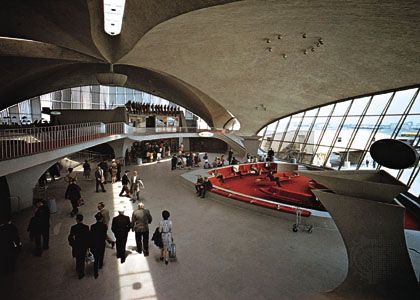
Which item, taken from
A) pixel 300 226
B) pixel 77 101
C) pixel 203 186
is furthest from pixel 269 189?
pixel 77 101

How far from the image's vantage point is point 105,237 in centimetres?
530

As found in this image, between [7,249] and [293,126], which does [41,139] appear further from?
[293,126]

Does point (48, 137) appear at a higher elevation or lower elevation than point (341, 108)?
lower

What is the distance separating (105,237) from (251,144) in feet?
79.4

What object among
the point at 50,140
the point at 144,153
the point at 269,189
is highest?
the point at 50,140

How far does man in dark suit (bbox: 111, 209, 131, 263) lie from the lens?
18.2ft

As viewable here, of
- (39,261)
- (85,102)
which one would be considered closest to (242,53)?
(39,261)

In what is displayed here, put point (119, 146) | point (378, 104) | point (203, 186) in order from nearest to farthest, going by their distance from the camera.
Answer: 1. point (203, 186)
2. point (378, 104)
3. point (119, 146)

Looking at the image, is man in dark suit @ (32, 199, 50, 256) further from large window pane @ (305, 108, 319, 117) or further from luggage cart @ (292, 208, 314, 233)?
large window pane @ (305, 108, 319, 117)

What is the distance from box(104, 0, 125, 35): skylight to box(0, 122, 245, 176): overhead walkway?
4.44m

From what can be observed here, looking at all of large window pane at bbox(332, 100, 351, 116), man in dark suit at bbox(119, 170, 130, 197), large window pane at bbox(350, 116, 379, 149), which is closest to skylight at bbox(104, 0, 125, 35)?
man in dark suit at bbox(119, 170, 130, 197)

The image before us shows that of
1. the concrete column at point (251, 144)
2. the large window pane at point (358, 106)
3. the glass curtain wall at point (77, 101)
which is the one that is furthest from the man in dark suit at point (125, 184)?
the glass curtain wall at point (77, 101)

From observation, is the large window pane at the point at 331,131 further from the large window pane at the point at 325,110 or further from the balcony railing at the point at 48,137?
the balcony railing at the point at 48,137

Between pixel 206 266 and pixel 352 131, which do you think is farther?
pixel 352 131
